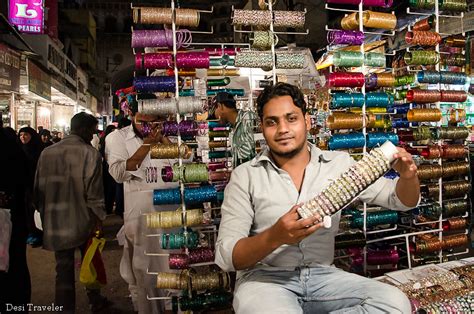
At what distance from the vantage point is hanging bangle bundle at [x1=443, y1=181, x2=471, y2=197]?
370 centimetres

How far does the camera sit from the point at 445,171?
3588mm

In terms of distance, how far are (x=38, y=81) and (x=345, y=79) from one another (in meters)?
8.50

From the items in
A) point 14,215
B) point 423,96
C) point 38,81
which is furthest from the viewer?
point 38,81

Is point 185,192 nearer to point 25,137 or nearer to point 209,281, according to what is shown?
point 209,281

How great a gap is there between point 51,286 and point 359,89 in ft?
12.6

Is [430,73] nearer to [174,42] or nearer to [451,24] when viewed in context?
[174,42]

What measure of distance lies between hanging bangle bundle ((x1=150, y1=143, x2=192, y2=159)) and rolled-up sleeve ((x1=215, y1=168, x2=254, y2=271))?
80 cm

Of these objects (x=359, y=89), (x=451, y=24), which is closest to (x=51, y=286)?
(x=359, y=89)

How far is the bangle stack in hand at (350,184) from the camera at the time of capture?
154 centimetres

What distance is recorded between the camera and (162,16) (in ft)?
9.04

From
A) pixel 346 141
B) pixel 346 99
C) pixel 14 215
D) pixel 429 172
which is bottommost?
pixel 14 215

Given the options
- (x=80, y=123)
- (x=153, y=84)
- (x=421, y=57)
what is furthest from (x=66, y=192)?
(x=421, y=57)

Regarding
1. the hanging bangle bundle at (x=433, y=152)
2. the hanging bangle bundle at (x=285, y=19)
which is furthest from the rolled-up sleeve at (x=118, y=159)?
the hanging bangle bundle at (x=433, y=152)

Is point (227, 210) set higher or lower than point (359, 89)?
lower
